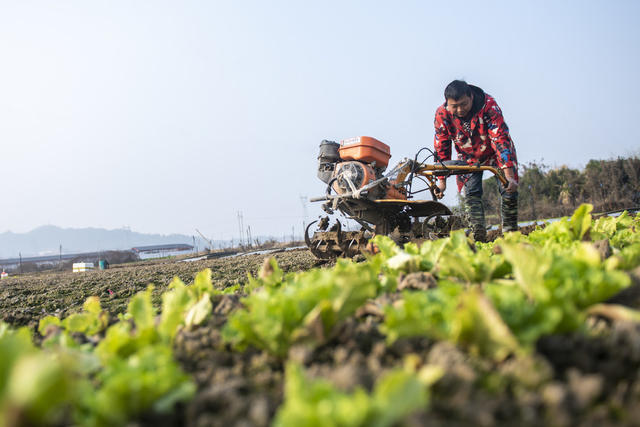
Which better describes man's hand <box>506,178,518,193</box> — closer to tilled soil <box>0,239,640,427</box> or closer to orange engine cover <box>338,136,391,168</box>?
orange engine cover <box>338,136,391,168</box>

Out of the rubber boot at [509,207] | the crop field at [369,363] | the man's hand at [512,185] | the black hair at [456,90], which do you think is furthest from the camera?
the rubber boot at [509,207]

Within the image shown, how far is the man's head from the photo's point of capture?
462 cm

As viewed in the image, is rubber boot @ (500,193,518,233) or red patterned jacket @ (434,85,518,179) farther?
rubber boot @ (500,193,518,233)

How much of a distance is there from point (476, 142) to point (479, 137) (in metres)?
0.07

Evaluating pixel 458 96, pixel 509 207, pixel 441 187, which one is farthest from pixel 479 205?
pixel 458 96

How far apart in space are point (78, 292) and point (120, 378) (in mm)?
6623

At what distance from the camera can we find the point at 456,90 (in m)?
4.62

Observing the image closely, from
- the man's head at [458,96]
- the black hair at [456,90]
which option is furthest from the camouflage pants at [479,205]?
the black hair at [456,90]

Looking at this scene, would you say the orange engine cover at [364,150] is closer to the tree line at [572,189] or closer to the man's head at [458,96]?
the man's head at [458,96]

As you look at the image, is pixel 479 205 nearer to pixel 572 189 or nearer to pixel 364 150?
pixel 364 150

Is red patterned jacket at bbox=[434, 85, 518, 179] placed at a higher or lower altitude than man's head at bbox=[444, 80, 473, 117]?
lower

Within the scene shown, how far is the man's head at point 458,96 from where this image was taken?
4.62 meters

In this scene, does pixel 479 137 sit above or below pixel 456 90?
below

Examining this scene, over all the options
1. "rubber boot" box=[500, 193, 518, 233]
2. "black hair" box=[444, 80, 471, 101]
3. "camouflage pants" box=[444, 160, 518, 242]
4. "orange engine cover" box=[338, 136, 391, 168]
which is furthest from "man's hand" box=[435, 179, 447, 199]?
"black hair" box=[444, 80, 471, 101]
